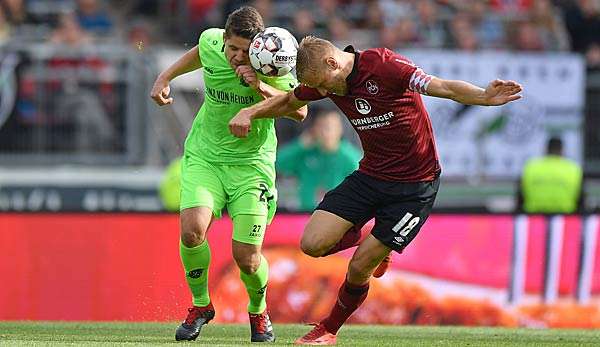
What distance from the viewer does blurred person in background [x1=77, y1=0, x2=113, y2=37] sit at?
60.4 feet

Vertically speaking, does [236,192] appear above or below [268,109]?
below

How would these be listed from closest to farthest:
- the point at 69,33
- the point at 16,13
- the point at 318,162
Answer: the point at 318,162, the point at 69,33, the point at 16,13

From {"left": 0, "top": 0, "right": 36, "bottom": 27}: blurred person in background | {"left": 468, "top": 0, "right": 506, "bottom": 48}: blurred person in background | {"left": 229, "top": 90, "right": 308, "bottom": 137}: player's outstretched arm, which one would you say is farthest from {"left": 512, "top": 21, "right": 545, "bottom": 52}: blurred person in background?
{"left": 229, "top": 90, "right": 308, "bottom": 137}: player's outstretched arm

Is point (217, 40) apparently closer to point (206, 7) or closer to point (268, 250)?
point (268, 250)

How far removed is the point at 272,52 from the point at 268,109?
1.28 feet

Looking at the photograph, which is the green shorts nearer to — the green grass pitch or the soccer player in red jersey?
the soccer player in red jersey

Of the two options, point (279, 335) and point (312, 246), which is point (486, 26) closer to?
point (279, 335)

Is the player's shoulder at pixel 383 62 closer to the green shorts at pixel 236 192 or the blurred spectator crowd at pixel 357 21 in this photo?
the green shorts at pixel 236 192

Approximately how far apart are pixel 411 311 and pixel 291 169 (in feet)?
9.28

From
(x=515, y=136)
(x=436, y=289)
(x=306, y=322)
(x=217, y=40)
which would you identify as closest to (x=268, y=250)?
(x=306, y=322)

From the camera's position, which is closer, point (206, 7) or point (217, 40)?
point (217, 40)

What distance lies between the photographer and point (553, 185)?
51.6ft

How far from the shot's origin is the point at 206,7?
18500 millimetres

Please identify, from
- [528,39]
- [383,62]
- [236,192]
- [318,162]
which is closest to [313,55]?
[383,62]
